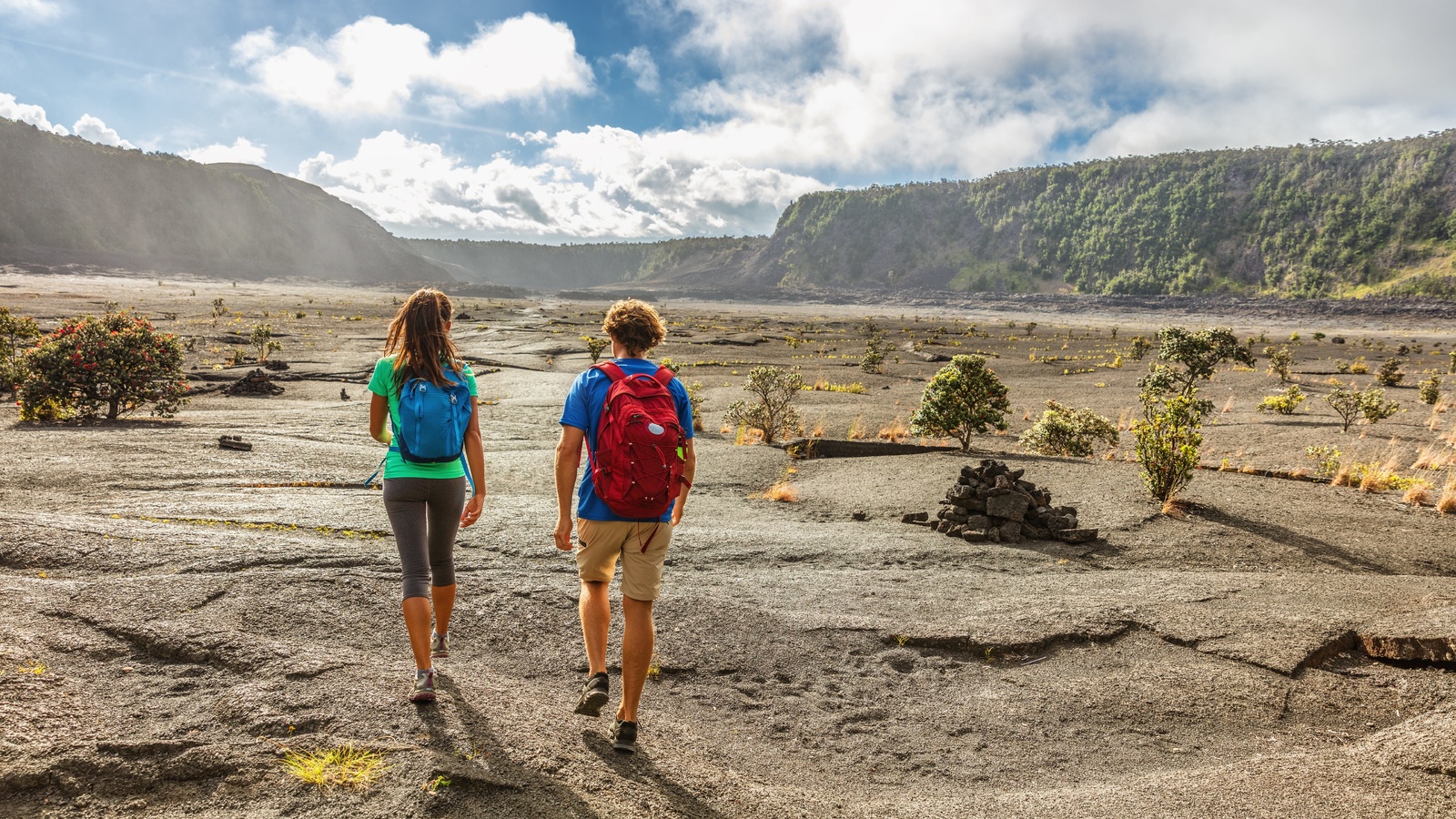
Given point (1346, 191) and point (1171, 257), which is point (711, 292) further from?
point (1346, 191)

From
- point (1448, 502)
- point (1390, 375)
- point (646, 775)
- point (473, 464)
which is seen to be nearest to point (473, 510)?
point (473, 464)

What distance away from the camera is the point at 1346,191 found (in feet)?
463

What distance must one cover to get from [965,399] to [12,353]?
25.5 m

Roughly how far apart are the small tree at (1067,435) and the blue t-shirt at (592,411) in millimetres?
13325

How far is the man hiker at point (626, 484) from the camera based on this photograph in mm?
3508

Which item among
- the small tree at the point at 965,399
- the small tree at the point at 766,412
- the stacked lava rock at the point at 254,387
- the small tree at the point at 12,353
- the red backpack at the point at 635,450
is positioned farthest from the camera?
the stacked lava rock at the point at 254,387

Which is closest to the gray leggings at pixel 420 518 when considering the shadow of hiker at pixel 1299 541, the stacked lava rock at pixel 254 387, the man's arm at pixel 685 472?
the man's arm at pixel 685 472

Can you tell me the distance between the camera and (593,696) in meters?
3.86

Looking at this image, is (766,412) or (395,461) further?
(766,412)

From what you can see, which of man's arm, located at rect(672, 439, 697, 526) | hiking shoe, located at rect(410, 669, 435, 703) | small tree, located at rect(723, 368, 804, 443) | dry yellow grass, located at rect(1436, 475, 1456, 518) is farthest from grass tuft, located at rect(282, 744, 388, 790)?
small tree, located at rect(723, 368, 804, 443)

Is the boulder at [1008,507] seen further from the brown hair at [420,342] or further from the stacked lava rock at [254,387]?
the stacked lava rock at [254,387]

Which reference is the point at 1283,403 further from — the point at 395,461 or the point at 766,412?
the point at 395,461

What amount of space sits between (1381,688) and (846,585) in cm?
378

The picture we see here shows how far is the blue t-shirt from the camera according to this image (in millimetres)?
3609
